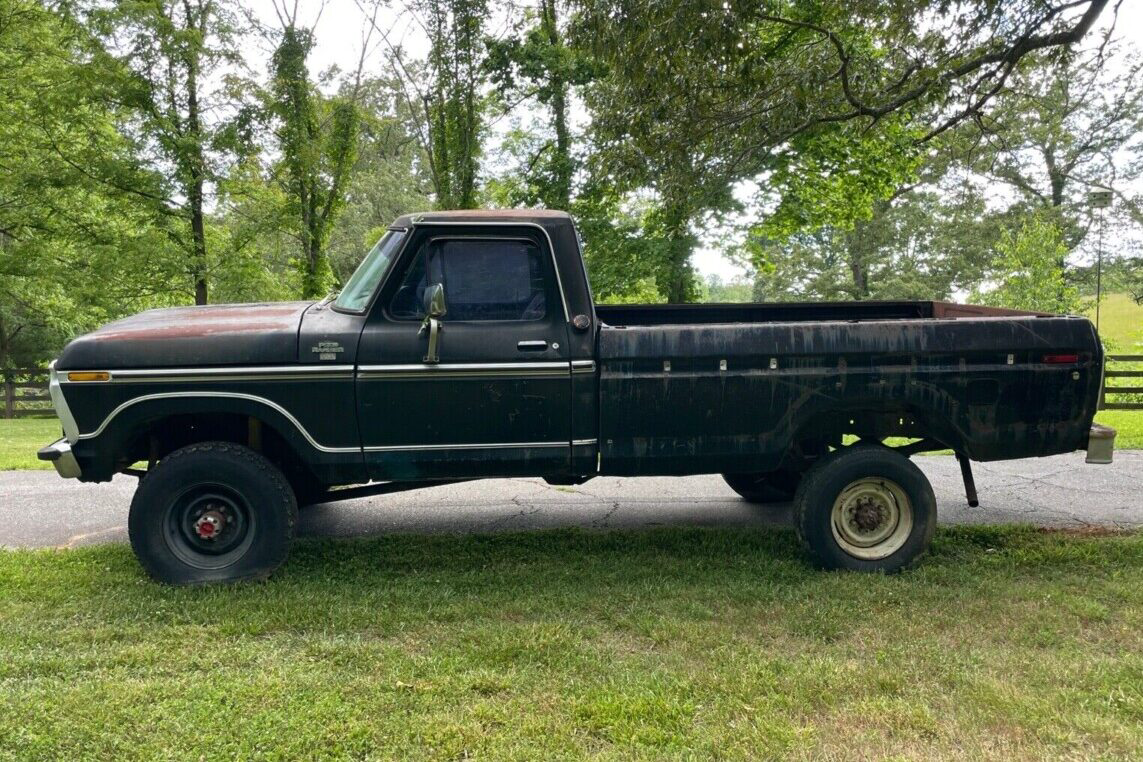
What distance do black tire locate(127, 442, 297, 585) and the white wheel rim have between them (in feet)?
10.9

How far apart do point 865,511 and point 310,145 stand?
15046 mm

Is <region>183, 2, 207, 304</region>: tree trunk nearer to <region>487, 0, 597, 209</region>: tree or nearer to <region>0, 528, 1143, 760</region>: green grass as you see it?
<region>487, 0, 597, 209</region>: tree

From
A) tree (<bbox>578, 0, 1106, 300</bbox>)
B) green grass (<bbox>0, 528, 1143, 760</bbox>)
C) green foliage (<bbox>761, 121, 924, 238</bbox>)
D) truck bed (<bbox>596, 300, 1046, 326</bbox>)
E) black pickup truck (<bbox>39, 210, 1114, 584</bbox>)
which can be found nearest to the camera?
green grass (<bbox>0, 528, 1143, 760</bbox>)

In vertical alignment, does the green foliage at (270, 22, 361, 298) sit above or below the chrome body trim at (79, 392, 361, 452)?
above

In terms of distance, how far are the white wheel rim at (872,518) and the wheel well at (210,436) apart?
130 inches

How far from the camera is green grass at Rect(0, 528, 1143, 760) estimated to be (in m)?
3.01

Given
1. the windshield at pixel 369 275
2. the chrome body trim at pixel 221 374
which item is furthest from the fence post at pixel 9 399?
the windshield at pixel 369 275

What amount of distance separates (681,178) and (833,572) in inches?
220

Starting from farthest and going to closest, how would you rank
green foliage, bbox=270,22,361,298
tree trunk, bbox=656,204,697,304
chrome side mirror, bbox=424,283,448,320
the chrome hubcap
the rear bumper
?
1. tree trunk, bbox=656,204,697,304
2. green foliage, bbox=270,22,361,298
3. the rear bumper
4. the chrome hubcap
5. chrome side mirror, bbox=424,283,448,320

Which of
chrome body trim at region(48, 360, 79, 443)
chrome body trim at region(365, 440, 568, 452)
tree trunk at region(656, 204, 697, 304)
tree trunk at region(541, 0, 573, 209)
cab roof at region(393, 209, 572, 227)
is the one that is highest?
tree trunk at region(541, 0, 573, 209)

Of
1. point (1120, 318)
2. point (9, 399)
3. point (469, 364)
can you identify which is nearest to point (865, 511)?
point (469, 364)

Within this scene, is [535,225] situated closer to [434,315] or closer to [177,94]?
[434,315]

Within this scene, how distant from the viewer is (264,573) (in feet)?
15.5

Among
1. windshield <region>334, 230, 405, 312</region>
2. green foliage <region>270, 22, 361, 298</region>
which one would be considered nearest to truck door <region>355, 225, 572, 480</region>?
windshield <region>334, 230, 405, 312</region>
